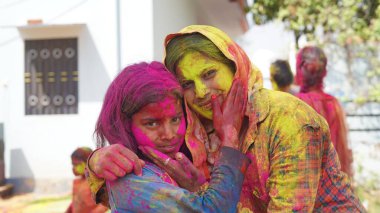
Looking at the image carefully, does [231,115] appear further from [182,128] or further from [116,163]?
[116,163]

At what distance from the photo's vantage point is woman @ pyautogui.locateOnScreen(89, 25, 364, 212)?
1541 mm

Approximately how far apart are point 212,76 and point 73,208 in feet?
7.75

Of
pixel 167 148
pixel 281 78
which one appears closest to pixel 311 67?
pixel 281 78

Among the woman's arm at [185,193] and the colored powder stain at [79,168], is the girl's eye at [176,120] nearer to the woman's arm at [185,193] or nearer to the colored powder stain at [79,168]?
the woman's arm at [185,193]

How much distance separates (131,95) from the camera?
5.35ft

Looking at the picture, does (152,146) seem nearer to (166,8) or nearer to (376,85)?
(166,8)

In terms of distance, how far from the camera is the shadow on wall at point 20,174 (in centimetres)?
730

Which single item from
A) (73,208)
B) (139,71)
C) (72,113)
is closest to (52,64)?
(72,113)

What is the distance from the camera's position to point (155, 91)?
64.0 inches

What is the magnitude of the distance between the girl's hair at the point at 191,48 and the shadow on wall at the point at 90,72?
206 inches

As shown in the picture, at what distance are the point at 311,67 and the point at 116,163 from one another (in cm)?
252

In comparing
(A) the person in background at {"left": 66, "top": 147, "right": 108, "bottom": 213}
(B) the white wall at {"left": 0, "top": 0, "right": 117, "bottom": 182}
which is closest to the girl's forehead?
(A) the person in background at {"left": 66, "top": 147, "right": 108, "bottom": 213}

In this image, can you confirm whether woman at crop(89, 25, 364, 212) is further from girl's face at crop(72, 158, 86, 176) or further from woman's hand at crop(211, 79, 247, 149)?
girl's face at crop(72, 158, 86, 176)

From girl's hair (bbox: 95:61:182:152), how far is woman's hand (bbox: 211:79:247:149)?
17cm
